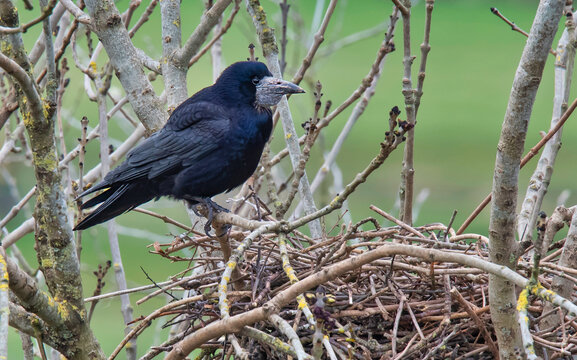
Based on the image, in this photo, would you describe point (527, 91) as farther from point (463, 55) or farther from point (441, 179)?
point (463, 55)

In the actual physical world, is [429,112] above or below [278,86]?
above

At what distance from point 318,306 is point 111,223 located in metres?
2.51

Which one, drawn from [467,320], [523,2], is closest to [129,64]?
[467,320]

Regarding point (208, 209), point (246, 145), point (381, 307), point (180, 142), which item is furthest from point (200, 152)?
point (381, 307)

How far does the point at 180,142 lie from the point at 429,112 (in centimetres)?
2190

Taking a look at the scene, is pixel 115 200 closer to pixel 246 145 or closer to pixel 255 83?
pixel 246 145

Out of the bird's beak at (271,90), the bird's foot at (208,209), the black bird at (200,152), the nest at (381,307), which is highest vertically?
the bird's beak at (271,90)

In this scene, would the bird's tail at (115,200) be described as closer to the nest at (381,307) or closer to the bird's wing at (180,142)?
the bird's wing at (180,142)

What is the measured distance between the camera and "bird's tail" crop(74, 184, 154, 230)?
3596mm

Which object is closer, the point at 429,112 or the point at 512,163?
the point at 512,163

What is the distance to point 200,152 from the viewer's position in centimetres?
372

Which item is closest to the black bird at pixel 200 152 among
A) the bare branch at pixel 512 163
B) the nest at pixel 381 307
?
the nest at pixel 381 307

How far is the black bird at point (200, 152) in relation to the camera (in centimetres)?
367

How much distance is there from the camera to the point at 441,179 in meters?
20.0
